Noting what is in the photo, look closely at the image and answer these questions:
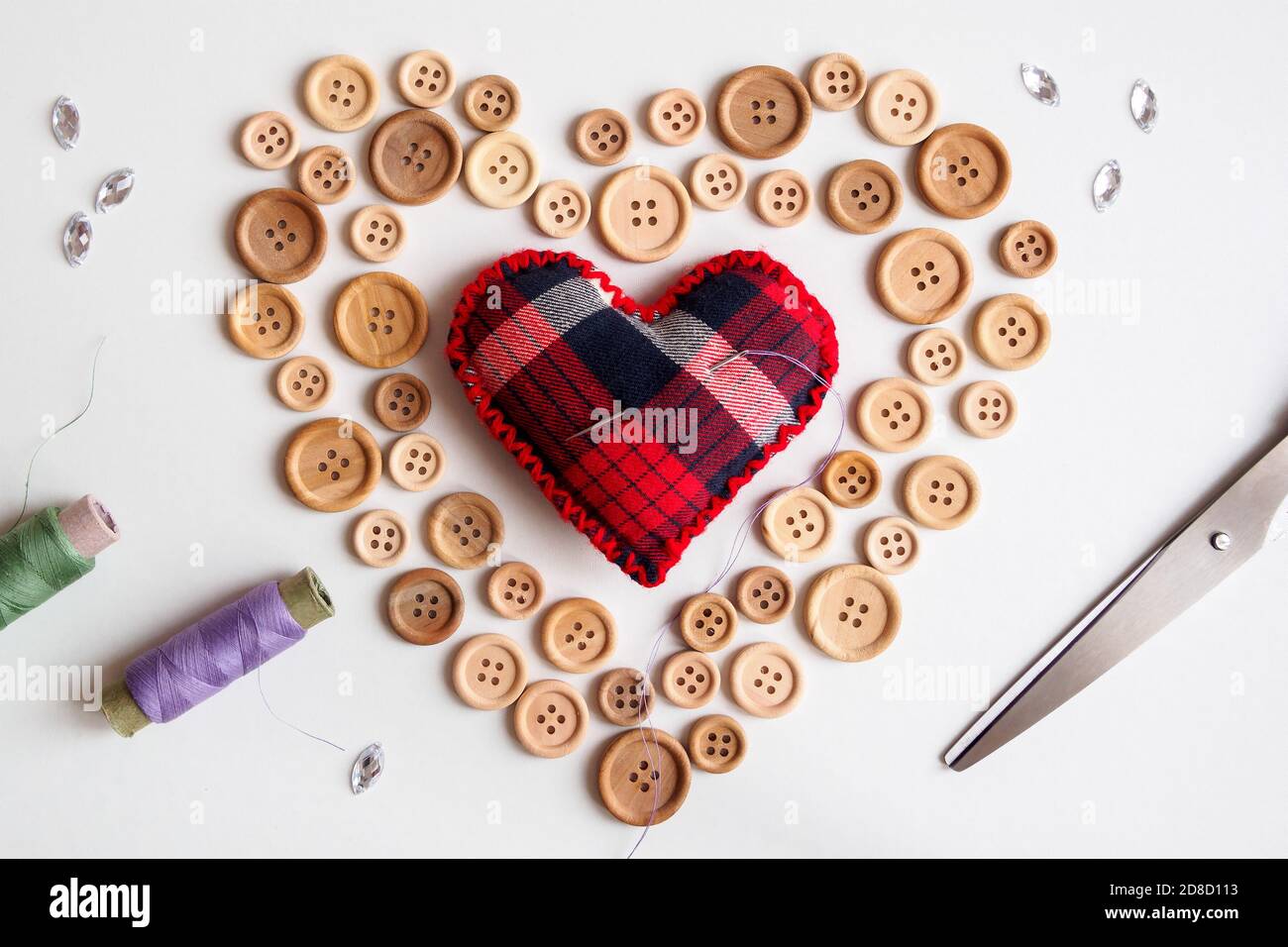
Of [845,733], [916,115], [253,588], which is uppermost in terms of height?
[916,115]

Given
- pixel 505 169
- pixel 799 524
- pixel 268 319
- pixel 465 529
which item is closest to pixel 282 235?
pixel 268 319

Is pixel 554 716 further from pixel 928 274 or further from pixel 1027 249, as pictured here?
pixel 1027 249

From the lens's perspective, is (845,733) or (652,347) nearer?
(652,347)

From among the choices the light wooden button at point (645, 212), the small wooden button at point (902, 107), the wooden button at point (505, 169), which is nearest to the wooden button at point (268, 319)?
the wooden button at point (505, 169)

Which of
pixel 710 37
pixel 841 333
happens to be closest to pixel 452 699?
pixel 841 333

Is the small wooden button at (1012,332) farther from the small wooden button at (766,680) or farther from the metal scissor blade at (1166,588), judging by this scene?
the small wooden button at (766,680)

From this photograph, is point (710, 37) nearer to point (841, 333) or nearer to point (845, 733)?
point (841, 333)

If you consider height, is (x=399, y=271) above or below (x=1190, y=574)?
above
